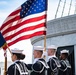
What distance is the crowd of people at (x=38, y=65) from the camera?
20.8 ft

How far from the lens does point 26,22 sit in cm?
808

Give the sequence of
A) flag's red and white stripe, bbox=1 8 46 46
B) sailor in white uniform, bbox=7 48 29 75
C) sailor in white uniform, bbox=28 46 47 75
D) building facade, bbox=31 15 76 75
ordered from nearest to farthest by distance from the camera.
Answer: sailor in white uniform, bbox=7 48 29 75 → sailor in white uniform, bbox=28 46 47 75 → flag's red and white stripe, bbox=1 8 46 46 → building facade, bbox=31 15 76 75

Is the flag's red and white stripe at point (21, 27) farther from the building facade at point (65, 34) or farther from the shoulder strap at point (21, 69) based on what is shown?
the building facade at point (65, 34)

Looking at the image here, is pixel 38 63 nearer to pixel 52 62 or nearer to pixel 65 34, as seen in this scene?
pixel 52 62

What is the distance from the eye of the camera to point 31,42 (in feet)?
51.9

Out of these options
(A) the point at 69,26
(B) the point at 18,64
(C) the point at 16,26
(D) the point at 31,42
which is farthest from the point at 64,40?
(B) the point at 18,64

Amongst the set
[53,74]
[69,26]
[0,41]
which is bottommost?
[53,74]

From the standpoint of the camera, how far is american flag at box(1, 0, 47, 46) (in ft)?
25.9

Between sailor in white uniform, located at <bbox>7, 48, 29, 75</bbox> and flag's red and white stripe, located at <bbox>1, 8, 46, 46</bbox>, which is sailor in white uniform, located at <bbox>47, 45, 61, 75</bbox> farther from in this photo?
sailor in white uniform, located at <bbox>7, 48, 29, 75</bbox>

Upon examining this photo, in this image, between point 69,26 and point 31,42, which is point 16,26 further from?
point 31,42

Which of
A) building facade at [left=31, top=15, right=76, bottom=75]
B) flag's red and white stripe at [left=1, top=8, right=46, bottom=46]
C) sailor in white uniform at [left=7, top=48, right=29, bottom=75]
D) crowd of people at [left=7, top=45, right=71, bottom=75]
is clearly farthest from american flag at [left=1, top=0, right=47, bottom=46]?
building facade at [left=31, top=15, right=76, bottom=75]

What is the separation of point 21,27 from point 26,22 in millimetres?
215

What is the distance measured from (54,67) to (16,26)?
4.60ft

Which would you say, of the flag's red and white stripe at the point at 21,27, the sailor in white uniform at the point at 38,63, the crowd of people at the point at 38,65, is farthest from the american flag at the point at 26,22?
the sailor in white uniform at the point at 38,63
